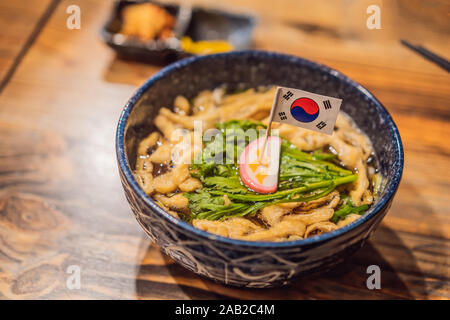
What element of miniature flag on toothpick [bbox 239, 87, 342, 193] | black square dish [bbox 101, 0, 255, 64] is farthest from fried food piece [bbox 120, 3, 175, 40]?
miniature flag on toothpick [bbox 239, 87, 342, 193]

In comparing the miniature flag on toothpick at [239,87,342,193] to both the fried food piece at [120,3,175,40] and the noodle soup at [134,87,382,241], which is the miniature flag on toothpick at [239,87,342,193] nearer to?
the noodle soup at [134,87,382,241]

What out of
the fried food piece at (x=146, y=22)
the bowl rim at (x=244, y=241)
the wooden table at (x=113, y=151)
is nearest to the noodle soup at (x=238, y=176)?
the bowl rim at (x=244, y=241)

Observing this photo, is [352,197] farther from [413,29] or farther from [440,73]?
[413,29]

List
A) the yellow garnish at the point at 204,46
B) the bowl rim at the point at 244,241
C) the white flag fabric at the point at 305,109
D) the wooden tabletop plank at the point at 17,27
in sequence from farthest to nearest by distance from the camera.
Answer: the yellow garnish at the point at 204,46 → the wooden tabletop plank at the point at 17,27 → the white flag fabric at the point at 305,109 → the bowl rim at the point at 244,241

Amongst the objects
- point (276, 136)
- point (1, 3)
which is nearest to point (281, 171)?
point (276, 136)

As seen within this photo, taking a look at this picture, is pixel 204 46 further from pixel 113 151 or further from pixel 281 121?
pixel 281 121

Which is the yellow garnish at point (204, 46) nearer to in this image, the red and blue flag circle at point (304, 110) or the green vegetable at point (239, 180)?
the green vegetable at point (239, 180)

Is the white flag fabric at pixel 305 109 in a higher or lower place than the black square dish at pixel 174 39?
lower
